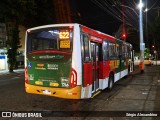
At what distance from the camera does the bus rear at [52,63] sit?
9008 millimetres

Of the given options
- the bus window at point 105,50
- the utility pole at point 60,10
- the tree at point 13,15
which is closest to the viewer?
the bus window at point 105,50

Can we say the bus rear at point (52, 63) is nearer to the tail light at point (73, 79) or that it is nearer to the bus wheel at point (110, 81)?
the tail light at point (73, 79)

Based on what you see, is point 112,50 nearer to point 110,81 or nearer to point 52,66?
point 110,81

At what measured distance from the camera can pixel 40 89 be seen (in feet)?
31.4

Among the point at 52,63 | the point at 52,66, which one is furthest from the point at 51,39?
the point at 52,66

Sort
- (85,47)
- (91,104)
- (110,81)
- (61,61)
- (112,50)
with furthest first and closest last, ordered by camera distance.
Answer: (112,50), (110,81), (91,104), (85,47), (61,61)

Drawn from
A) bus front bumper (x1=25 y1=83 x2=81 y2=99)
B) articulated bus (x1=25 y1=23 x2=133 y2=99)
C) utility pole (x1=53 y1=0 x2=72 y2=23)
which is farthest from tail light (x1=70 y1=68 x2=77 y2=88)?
utility pole (x1=53 y1=0 x2=72 y2=23)

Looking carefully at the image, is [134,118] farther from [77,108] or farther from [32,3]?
[32,3]

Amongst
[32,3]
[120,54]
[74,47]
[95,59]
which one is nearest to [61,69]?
[74,47]

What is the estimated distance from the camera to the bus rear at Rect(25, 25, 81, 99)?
9.01m

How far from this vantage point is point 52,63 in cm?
934

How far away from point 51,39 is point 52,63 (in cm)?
84

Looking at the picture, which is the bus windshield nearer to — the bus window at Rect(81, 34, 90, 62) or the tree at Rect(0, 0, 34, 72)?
the bus window at Rect(81, 34, 90, 62)

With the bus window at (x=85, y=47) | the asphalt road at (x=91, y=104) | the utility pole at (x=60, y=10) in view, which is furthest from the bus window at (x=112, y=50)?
the utility pole at (x=60, y=10)
